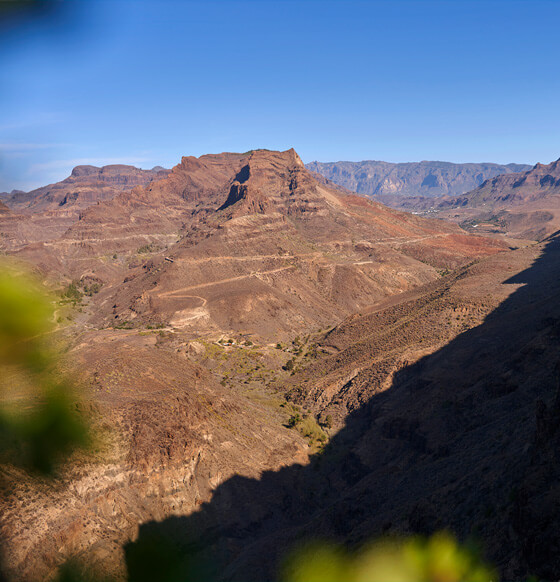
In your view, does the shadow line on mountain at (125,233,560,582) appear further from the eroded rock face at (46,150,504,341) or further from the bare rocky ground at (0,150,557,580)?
the eroded rock face at (46,150,504,341)

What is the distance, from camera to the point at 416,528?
64.5ft

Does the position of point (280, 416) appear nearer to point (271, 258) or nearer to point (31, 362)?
point (31, 362)

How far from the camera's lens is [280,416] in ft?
149

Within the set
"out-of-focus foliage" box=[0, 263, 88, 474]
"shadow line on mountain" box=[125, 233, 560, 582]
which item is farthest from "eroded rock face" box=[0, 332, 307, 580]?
"out-of-focus foliage" box=[0, 263, 88, 474]

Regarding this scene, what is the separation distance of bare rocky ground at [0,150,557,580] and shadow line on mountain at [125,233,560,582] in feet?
0.54

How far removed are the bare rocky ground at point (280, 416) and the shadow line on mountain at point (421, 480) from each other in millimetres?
165

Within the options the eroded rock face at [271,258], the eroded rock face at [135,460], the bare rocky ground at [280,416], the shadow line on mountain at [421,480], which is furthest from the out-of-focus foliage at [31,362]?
the eroded rock face at [271,258]

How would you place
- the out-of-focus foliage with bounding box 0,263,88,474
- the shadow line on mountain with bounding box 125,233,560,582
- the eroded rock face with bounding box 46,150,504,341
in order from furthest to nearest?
the eroded rock face with bounding box 46,150,504,341 → the shadow line on mountain with bounding box 125,233,560,582 → the out-of-focus foliage with bounding box 0,263,88,474

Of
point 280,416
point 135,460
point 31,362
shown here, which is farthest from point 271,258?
point 31,362

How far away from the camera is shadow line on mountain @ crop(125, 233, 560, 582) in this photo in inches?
620

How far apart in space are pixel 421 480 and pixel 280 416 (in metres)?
21.1

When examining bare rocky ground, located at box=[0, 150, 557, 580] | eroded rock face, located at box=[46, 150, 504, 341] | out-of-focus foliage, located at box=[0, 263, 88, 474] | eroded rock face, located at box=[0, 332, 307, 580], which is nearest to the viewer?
out-of-focus foliage, located at box=[0, 263, 88, 474]

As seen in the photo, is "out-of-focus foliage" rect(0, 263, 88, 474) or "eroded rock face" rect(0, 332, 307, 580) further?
"eroded rock face" rect(0, 332, 307, 580)

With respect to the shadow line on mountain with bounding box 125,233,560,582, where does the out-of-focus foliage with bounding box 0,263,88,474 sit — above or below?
above
